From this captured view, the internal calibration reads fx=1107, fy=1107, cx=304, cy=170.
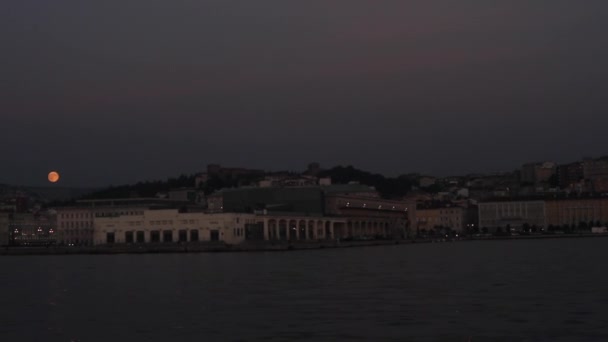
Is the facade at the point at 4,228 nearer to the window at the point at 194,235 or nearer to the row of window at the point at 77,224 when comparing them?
the row of window at the point at 77,224

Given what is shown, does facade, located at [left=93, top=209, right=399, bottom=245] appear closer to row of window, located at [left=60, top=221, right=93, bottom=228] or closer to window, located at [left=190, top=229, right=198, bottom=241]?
window, located at [left=190, top=229, right=198, bottom=241]

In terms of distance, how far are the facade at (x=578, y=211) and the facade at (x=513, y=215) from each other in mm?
1229

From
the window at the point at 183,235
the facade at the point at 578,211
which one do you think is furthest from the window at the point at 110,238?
the facade at the point at 578,211

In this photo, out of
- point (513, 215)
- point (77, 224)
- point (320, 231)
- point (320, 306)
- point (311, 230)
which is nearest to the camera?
point (320, 306)

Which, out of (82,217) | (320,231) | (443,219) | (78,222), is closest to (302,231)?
(320,231)

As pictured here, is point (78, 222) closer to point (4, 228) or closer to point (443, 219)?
point (4, 228)

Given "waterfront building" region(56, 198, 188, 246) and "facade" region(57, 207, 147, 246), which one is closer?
"waterfront building" region(56, 198, 188, 246)

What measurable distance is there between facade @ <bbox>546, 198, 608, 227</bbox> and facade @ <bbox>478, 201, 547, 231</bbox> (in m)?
1.23

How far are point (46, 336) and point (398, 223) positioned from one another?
100090mm

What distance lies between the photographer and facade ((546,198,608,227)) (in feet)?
403

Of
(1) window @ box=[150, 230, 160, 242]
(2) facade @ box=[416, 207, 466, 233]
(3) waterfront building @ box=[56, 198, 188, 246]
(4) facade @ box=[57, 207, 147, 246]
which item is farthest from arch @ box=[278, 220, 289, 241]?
(2) facade @ box=[416, 207, 466, 233]

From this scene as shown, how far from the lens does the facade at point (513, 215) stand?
123 m

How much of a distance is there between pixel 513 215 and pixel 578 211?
7.13 metres

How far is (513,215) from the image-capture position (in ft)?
406
